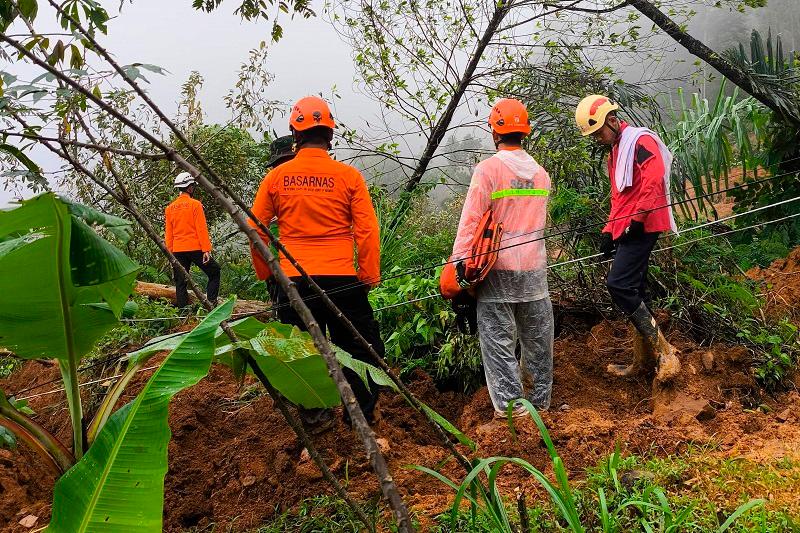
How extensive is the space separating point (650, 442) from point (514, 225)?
149 centimetres

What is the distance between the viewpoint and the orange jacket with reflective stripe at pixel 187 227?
8156mm

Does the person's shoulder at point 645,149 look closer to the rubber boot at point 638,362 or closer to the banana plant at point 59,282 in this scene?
the rubber boot at point 638,362

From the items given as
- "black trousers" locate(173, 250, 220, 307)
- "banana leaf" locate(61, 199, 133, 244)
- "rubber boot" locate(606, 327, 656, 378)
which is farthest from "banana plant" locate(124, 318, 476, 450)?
"black trousers" locate(173, 250, 220, 307)

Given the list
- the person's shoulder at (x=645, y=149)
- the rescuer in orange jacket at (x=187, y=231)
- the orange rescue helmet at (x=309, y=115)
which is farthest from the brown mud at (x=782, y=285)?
the rescuer in orange jacket at (x=187, y=231)

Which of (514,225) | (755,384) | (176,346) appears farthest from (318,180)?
(755,384)

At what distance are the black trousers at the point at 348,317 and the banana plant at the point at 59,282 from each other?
1.56 meters

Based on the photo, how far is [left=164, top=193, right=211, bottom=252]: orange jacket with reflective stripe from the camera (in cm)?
816

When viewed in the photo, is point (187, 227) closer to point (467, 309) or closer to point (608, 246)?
point (467, 309)

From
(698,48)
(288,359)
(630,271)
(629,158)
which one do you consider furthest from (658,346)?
(698,48)

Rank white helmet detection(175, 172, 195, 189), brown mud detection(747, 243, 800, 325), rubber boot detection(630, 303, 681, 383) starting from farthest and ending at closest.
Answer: white helmet detection(175, 172, 195, 189)
brown mud detection(747, 243, 800, 325)
rubber boot detection(630, 303, 681, 383)

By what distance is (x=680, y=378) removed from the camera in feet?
15.0

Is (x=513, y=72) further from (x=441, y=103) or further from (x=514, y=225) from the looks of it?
(x=514, y=225)

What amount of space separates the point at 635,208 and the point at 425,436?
2028mm

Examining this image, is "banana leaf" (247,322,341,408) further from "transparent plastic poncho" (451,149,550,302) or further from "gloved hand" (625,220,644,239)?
"gloved hand" (625,220,644,239)
